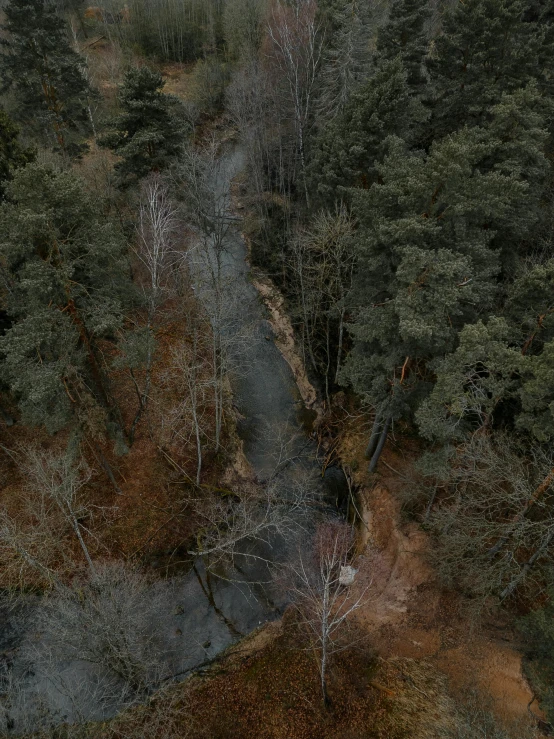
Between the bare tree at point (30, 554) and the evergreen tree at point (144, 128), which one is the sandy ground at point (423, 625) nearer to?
the bare tree at point (30, 554)

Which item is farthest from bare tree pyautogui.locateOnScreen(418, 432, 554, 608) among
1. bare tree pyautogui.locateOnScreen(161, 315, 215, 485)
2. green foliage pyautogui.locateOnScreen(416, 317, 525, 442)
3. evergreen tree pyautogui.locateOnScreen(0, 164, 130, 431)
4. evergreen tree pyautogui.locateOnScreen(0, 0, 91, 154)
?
evergreen tree pyautogui.locateOnScreen(0, 0, 91, 154)

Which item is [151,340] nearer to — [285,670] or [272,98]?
[285,670]

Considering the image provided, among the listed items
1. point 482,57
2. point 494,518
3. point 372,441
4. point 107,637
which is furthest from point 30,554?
point 482,57

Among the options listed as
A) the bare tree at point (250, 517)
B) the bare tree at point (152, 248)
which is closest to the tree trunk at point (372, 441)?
the bare tree at point (250, 517)

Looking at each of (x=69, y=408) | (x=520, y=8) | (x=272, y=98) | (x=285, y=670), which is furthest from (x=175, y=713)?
(x=272, y=98)

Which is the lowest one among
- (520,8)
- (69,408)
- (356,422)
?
(356,422)

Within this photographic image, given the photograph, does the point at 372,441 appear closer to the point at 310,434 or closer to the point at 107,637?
the point at 310,434
